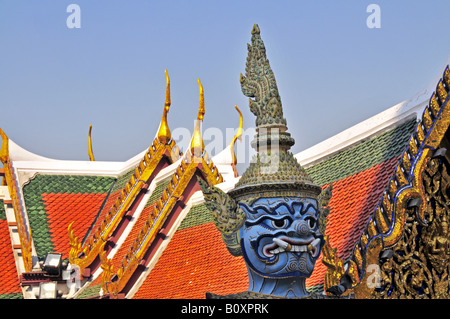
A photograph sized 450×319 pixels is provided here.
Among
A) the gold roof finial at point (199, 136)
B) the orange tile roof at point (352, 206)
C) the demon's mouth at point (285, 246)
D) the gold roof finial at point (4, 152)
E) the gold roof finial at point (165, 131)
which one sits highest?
the gold roof finial at point (4, 152)

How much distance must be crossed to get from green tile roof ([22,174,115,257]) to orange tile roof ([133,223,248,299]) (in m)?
3.10

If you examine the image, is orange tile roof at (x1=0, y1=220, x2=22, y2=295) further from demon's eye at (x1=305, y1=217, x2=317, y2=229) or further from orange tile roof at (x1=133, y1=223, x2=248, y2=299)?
demon's eye at (x1=305, y1=217, x2=317, y2=229)

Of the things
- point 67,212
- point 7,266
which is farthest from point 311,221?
point 67,212

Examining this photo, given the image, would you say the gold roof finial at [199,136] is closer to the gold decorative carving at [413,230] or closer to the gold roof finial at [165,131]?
the gold roof finial at [165,131]

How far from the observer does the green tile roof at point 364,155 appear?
9648 millimetres

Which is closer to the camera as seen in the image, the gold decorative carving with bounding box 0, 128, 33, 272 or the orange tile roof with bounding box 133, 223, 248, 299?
the orange tile roof with bounding box 133, 223, 248, 299

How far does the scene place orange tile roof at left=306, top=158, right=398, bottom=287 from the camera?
922 centimetres

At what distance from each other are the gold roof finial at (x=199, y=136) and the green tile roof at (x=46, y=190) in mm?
3183

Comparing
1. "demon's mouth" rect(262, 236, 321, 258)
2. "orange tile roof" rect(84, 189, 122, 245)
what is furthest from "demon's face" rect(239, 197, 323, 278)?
"orange tile roof" rect(84, 189, 122, 245)

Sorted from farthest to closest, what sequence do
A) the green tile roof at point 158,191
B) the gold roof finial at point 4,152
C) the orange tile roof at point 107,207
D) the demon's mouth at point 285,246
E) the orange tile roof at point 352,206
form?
1. the gold roof finial at point 4,152
2. the orange tile roof at point 107,207
3. the green tile roof at point 158,191
4. the orange tile roof at point 352,206
5. the demon's mouth at point 285,246

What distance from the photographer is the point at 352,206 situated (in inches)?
384

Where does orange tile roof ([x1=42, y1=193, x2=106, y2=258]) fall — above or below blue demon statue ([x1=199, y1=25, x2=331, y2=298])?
above

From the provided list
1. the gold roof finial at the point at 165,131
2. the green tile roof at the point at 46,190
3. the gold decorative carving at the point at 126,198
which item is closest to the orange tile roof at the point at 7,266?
the green tile roof at the point at 46,190

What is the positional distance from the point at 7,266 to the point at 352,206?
7.11m
